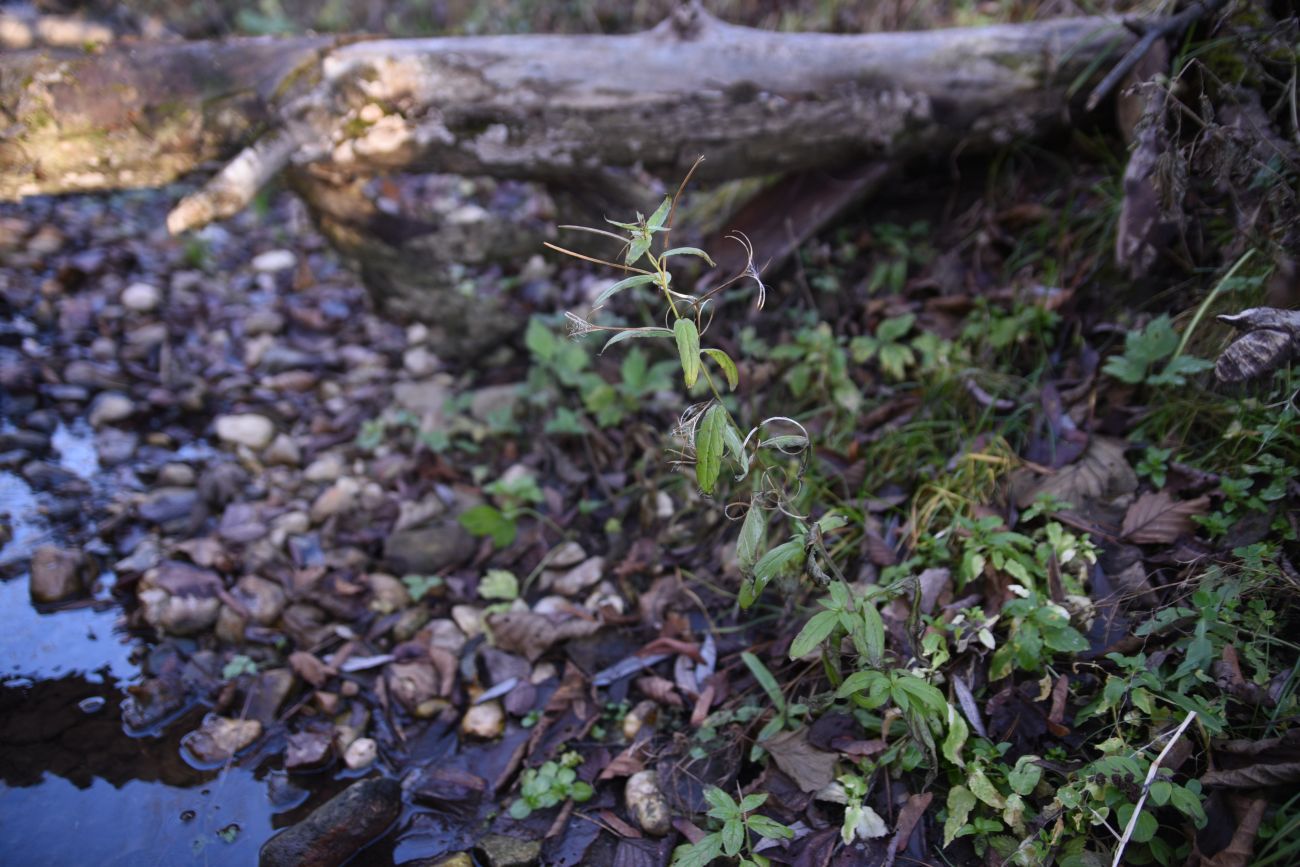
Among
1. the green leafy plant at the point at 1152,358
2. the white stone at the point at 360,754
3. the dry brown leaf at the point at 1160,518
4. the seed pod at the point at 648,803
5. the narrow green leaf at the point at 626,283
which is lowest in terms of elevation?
the white stone at the point at 360,754

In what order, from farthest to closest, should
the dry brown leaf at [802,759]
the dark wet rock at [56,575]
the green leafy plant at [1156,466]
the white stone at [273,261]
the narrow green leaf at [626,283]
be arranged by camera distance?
the white stone at [273,261] < the dark wet rock at [56,575] < the green leafy plant at [1156,466] < the dry brown leaf at [802,759] < the narrow green leaf at [626,283]

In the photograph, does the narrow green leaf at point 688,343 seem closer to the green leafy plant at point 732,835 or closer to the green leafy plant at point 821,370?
the green leafy plant at point 732,835

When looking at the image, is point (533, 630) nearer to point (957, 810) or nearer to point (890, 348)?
point (957, 810)

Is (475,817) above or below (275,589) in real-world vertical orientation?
below

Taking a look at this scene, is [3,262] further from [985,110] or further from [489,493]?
[985,110]

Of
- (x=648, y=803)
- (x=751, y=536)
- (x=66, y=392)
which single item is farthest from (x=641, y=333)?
(x=66, y=392)

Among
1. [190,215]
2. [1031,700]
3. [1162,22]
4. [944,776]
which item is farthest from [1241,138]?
[190,215]

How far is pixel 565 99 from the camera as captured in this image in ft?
9.30

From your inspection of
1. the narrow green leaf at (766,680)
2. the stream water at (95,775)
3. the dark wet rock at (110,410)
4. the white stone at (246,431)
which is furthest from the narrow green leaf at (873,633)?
the dark wet rock at (110,410)

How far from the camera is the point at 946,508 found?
228 centimetres

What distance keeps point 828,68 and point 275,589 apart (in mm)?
2673

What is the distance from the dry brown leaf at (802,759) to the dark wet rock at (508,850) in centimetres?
62

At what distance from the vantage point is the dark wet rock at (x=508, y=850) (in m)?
1.92

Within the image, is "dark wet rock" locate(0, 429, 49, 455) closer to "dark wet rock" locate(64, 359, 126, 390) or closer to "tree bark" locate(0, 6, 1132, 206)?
"dark wet rock" locate(64, 359, 126, 390)
